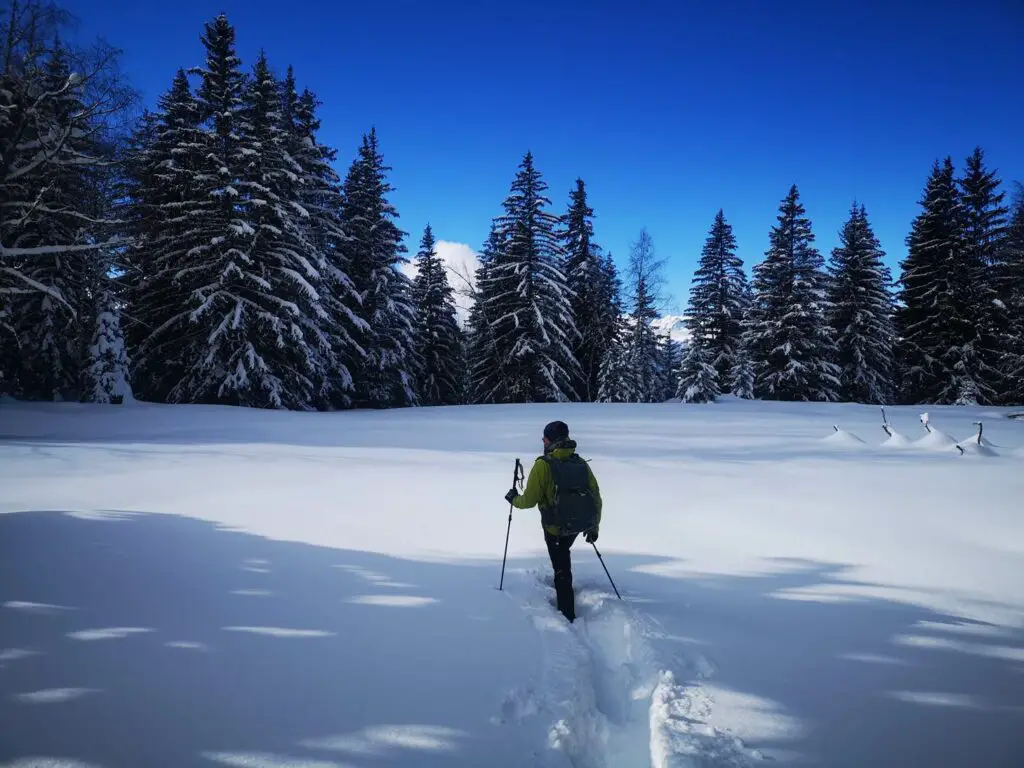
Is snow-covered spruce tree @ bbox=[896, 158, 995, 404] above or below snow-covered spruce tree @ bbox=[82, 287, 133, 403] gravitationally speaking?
above

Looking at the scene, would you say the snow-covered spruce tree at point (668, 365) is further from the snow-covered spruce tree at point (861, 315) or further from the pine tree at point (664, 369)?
the snow-covered spruce tree at point (861, 315)

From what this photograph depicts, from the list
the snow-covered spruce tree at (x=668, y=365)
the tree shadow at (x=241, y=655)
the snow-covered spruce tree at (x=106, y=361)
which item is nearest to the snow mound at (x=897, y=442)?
the tree shadow at (x=241, y=655)

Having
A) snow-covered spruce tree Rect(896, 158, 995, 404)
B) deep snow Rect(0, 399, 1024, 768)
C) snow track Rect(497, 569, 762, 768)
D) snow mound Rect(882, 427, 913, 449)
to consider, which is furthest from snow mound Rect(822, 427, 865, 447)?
snow-covered spruce tree Rect(896, 158, 995, 404)

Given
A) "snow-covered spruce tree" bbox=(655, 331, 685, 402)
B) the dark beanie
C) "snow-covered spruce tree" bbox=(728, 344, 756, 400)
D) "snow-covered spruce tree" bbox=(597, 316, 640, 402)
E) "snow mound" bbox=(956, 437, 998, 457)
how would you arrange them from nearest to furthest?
the dark beanie < "snow mound" bbox=(956, 437, 998, 457) < "snow-covered spruce tree" bbox=(597, 316, 640, 402) < "snow-covered spruce tree" bbox=(728, 344, 756, 400) < "snow-covered spruce tree" bbox=(655, 331, 685, 402)

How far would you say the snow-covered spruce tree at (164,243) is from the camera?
61.4 ft

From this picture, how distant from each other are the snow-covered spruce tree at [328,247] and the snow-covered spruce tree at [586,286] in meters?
13.6

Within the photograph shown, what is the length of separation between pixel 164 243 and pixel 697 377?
27632mm

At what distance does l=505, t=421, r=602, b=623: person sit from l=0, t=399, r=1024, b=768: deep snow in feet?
1.16

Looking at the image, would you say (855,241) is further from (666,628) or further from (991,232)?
(666,628)

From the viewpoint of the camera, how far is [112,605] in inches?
147

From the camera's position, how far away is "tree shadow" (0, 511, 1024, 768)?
2.61m

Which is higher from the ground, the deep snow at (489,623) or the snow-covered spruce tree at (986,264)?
the snow-covered spruce tree at (986,264)

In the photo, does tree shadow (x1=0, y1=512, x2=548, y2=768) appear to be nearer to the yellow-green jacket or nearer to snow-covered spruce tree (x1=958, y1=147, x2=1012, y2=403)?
the yellow-green jacket

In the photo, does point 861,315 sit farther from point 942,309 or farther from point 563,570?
point 563,570
